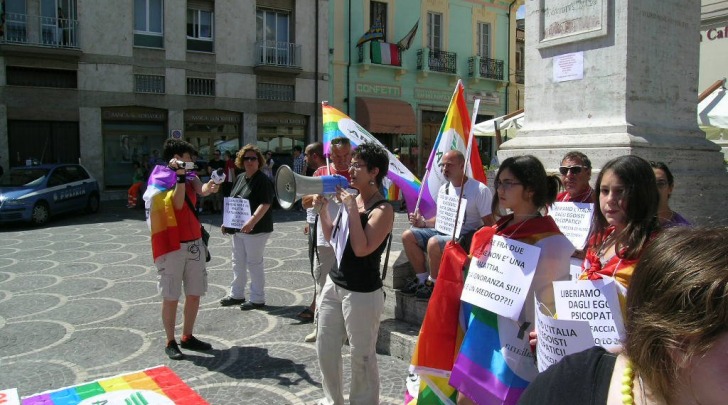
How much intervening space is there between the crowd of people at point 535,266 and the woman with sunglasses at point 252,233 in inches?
0.5

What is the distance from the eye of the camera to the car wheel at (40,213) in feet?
44.5

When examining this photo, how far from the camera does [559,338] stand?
2078 mm

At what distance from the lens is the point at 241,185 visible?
6.31 m

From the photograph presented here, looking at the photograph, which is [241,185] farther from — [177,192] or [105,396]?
[105,396]

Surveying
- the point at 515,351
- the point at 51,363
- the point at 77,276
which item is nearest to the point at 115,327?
the point at 51,363

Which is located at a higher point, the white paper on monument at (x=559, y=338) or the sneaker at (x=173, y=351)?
the white paper on monument at (x=559, y=338)

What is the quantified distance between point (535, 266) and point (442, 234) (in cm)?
250

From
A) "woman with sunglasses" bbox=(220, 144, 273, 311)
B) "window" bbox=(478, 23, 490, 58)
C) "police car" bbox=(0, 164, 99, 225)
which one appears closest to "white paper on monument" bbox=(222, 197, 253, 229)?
"woman with sunglasses" bbox=(220, 144, 273, 311)

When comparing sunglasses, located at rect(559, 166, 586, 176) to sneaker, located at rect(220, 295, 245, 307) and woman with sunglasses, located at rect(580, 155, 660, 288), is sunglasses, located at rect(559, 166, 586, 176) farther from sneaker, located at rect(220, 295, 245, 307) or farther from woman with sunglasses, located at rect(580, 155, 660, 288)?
sneaker, located at rect(220, 295, 245, 307)

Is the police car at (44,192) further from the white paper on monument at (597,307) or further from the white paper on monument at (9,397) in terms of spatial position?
the white paper on monument at (597,307)

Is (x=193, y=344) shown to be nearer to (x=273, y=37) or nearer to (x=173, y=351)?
(x=173, y=351)

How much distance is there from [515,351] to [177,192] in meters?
3.19

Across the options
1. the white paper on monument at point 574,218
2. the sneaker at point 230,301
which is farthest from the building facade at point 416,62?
the white paper on monument at point 574,218

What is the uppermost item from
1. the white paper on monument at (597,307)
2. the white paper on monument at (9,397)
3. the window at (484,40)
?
the window at (484,40)
